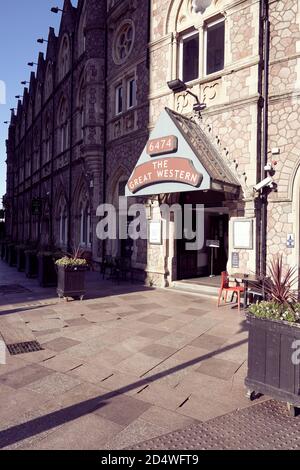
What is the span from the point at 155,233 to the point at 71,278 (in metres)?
3.92

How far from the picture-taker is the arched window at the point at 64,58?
816 inches

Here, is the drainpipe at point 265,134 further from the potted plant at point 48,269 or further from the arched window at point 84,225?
the arched window at point 84,225

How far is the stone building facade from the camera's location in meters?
9.34

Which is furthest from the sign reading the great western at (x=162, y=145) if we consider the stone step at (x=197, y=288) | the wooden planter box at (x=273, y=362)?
the wooden planter box at (x=273, y=362)

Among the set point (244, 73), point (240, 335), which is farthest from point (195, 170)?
point (240, 335)

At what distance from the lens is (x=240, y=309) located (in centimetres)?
889

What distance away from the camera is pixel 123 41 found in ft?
48.9

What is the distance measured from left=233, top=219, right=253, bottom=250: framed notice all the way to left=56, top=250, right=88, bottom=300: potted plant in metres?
4.53

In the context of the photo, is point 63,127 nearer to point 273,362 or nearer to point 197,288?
point 197,288

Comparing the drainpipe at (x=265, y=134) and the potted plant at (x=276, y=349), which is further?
the drainpipe at (x=265, y=134)

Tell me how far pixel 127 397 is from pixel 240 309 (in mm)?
5527

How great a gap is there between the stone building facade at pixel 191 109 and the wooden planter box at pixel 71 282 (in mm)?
3429

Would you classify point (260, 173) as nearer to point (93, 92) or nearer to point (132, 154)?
point (132, 154)

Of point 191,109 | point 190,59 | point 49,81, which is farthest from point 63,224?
point 190,59
